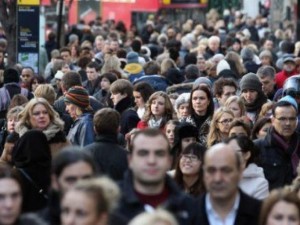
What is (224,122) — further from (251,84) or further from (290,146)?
(251,84)

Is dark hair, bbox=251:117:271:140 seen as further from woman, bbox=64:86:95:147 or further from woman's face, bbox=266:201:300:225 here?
woman's face, bbox=266:201:300:225

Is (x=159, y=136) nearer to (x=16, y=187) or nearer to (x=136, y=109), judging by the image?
(x=16, y=187)

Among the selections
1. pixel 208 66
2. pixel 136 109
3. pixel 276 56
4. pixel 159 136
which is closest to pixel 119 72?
pixel 208 66

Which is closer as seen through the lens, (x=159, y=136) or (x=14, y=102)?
(x=159, y=136)

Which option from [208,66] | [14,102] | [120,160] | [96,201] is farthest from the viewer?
[208,66]

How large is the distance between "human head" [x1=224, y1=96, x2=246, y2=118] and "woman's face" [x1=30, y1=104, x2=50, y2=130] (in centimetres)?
292

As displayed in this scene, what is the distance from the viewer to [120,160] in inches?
510

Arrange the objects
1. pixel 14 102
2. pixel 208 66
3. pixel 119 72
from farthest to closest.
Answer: pixel 208 66
pixel 119 72
pixel 14 102

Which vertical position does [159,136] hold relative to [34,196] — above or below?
above

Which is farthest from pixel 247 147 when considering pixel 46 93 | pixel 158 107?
pixel 46 93

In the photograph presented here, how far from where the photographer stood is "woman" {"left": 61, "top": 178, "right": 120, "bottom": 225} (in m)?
8.98

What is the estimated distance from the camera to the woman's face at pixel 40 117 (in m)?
14.9

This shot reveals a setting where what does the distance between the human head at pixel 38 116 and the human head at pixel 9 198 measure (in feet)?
15.0

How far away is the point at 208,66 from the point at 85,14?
27.4m
